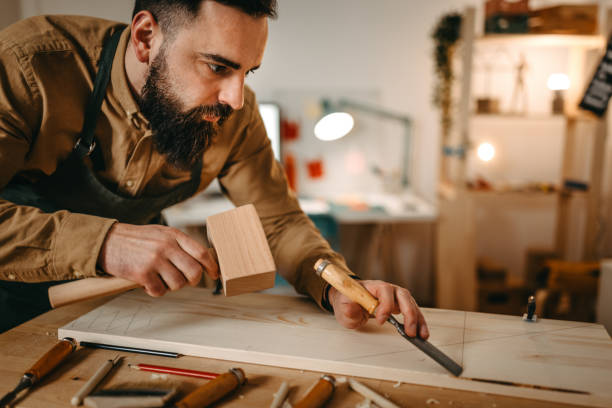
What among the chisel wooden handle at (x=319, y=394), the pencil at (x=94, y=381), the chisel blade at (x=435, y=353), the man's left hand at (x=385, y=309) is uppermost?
the man's left hand at (x=385, y=309)

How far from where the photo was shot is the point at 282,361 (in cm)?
90

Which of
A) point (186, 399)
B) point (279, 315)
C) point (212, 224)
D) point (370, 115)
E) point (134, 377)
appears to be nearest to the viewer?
point (186, 399)

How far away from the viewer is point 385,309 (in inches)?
38.0

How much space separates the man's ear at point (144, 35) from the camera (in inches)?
44.8

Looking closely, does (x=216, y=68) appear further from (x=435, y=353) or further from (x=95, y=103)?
(x=435, y=353)

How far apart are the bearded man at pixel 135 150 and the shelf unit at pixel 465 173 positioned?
6.44 feet

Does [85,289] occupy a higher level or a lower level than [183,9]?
lower

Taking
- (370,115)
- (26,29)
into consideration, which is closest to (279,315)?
(26,29)

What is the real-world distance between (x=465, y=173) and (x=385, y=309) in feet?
7.64

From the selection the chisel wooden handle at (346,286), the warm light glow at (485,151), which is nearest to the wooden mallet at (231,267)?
the chisel wooden handle at (346,286)

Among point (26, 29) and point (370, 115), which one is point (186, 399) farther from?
point (370, 115)

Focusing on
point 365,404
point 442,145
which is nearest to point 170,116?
point 365,404

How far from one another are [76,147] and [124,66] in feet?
0.85

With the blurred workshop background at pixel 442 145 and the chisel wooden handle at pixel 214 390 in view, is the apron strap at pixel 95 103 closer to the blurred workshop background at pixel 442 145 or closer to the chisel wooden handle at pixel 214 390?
the chisel wooden handle at pixel 214 390
